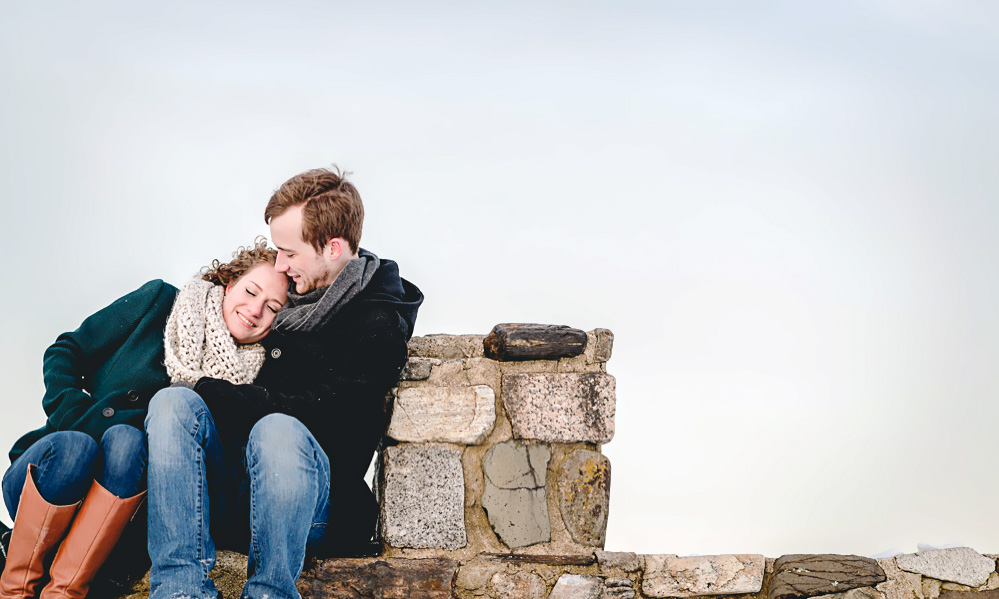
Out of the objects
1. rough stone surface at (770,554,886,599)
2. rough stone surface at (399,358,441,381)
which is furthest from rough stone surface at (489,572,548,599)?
rough stone surface at (770,554,886,599)

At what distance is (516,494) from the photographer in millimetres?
2863

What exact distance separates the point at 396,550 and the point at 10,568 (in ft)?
3.44

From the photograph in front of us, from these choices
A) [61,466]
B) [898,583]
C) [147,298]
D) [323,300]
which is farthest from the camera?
[898,583]

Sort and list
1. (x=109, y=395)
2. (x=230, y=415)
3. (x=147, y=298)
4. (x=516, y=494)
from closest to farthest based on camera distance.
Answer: (x=230, y=415), (x=109, y=395), (x=147, y=298), (x=516, y=494)

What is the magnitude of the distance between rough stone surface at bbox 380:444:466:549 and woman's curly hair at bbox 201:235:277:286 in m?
0.73

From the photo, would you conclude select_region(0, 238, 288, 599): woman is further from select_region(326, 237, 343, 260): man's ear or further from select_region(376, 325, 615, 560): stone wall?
select_region(376, 325, 615, 560): stone wall

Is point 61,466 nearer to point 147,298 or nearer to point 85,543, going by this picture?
point 85,543

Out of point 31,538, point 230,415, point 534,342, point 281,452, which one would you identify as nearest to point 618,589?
point 534,342

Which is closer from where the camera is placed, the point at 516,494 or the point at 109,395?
the point at 109,395

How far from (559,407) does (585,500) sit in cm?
30

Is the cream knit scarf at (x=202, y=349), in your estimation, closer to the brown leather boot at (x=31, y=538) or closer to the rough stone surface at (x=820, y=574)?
the brown leather boot at (x=31, y=538)

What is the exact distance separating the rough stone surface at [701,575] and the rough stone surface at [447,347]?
2.86 ft

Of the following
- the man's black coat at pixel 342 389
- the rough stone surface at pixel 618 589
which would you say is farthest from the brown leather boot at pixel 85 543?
the rough stone surface at pixel 618 589

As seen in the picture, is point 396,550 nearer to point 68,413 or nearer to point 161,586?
point 161,586
